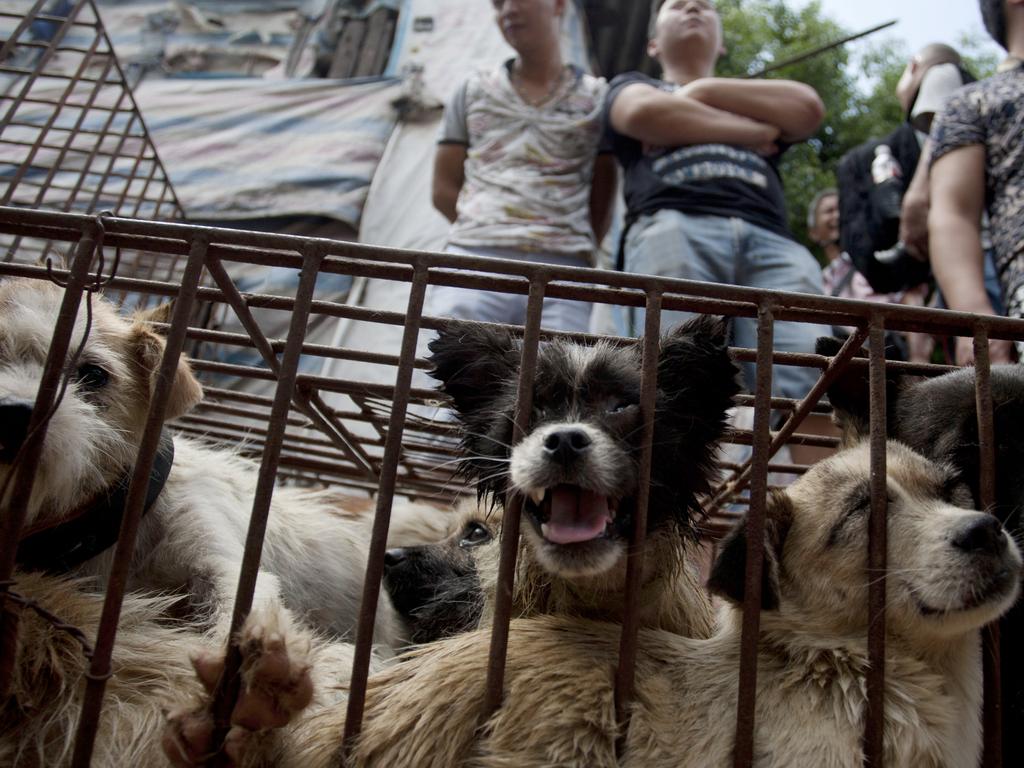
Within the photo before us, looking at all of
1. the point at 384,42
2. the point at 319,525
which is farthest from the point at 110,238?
the point at 384,42

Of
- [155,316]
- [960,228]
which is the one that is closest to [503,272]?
[155,316]

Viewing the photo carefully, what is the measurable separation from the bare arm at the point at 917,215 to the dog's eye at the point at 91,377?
315 centimetres

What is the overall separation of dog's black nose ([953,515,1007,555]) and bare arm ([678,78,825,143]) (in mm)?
2659

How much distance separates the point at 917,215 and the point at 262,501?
124 inches

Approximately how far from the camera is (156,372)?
2.30 meters

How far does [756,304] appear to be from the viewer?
1.78 m

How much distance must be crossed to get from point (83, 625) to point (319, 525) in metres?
1.34

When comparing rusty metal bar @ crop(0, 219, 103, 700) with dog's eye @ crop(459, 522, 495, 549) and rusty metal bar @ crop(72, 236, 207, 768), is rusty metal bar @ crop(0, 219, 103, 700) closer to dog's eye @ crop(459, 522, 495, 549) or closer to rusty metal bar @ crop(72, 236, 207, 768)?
rusty metal bar @ crop(72, 236, 207, 768)

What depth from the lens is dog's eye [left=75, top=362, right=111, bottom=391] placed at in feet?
7.21

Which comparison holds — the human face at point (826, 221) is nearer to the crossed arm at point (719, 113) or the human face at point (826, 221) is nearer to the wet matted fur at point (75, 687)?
the crossed arm at point (719, 113)

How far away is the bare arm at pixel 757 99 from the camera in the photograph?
12.6 feet

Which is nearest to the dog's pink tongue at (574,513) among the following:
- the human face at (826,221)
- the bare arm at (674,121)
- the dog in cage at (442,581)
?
the dog in cage at (442,581)

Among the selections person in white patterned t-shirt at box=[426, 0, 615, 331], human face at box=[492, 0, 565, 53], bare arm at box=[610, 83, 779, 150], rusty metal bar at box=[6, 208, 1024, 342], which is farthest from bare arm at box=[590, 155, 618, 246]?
rusty metal bar at box=[6, 208, 1024, 342]

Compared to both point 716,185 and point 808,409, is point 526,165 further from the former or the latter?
point 808,409
